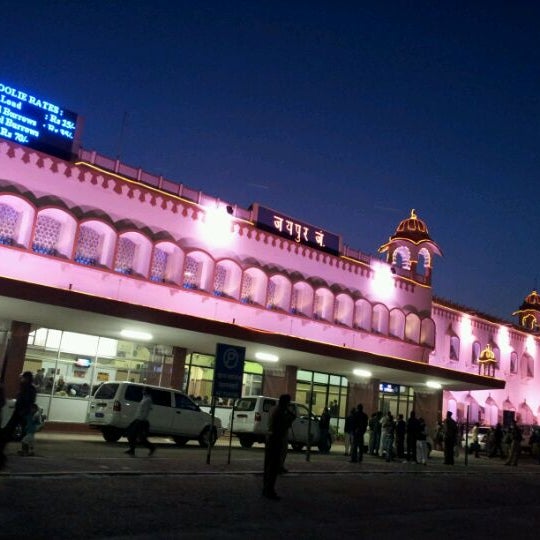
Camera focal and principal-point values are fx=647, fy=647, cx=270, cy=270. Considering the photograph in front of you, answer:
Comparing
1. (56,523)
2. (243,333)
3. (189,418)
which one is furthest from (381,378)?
(56,523)

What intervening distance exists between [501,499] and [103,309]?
12.1 m

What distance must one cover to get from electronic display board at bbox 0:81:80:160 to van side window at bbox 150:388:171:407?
9.19m

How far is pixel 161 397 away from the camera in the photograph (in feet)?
64.6

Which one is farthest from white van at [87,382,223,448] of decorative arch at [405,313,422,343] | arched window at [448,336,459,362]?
arched window at [448,336,459,362]

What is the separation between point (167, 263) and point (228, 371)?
10746 mm

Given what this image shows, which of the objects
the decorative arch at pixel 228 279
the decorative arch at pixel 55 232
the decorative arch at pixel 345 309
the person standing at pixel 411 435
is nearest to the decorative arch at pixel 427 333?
the decorative arch at pixel 345 309

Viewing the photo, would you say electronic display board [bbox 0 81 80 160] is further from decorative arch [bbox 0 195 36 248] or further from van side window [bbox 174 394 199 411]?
van side window [bbox 174 394 199 411]

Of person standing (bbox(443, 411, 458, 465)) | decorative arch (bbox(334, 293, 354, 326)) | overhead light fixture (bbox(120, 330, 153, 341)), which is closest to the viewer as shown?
person standing (bbox(443, 411, 458, 465))

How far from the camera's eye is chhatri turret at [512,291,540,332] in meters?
49.1

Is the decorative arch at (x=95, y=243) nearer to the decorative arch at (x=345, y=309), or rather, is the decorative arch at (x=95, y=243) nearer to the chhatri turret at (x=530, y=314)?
the decorative arch at (x=345, y=309)

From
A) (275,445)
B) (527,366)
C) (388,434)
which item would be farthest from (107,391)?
(527,366)

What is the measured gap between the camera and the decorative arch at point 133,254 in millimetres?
24094

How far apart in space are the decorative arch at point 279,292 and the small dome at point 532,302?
2837 cm

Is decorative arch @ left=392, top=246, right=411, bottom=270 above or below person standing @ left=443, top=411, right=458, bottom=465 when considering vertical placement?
above
